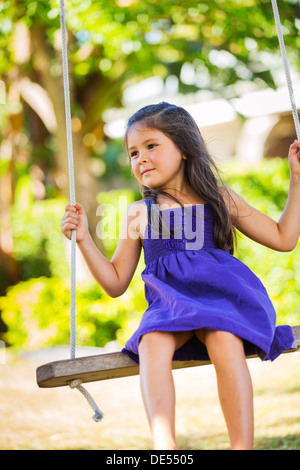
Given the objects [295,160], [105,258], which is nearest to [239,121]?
[295,160]

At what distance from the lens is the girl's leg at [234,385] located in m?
1.70

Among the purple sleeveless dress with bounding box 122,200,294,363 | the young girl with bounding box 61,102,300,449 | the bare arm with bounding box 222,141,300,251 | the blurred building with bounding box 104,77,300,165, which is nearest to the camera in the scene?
the young girl with bounding box 61,102,300,449

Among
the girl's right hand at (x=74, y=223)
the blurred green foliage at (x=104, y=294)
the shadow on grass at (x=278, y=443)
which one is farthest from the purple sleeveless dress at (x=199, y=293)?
the blurred green foliage at (x=104, y=294)

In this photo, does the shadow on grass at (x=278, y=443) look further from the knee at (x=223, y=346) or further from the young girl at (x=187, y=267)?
the knee at (x=223, y=346)

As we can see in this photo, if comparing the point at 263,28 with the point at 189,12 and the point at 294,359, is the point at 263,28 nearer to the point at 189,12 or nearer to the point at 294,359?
the point at 189,12

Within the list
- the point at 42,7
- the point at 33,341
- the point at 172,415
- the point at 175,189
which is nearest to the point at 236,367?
the point at 172,415

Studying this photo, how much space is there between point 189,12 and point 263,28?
0.66 meters

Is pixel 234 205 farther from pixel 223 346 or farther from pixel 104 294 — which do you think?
pixel 104 294

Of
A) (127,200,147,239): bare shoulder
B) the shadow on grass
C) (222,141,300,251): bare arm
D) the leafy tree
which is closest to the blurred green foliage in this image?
the leafy tree

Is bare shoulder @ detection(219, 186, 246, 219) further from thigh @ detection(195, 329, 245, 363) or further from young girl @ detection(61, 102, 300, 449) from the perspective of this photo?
thigh @ detection(195, 329, 245, 363)

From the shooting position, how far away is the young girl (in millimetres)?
1747

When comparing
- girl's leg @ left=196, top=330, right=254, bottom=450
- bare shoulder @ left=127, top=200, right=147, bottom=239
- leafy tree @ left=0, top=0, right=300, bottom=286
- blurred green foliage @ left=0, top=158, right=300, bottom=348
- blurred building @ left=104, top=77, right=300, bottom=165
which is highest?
blurred building @ left=104, top=77, right=300, bottom=165

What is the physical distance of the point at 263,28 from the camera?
538 cm

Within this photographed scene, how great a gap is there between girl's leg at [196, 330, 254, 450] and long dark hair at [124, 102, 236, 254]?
49 centimetres
